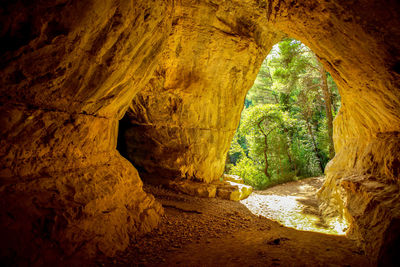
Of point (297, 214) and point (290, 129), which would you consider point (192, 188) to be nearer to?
point (297, 214)

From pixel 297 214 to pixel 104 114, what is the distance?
6.41 meters

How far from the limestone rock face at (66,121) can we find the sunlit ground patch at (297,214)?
4023 millimetres

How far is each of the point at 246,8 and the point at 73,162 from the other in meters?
7.51

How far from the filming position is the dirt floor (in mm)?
2920

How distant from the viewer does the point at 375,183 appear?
3.60 m

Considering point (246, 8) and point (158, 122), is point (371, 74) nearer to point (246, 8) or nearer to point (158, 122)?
point (246, 8)

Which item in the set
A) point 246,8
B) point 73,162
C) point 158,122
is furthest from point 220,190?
point 246,8

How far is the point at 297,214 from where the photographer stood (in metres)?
6.40

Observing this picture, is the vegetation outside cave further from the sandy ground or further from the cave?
the cave

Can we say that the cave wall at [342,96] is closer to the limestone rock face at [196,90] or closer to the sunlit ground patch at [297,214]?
the limestone rock face at [196,90]

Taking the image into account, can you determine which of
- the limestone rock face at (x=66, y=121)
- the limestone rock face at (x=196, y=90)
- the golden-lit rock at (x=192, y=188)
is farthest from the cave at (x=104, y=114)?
the golden-lit rock at (x=192, y=188)

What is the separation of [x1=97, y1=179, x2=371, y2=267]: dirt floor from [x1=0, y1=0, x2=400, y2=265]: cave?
0.90 ft

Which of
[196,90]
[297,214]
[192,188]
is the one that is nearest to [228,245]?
[192,188]

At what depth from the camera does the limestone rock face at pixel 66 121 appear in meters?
2.16
